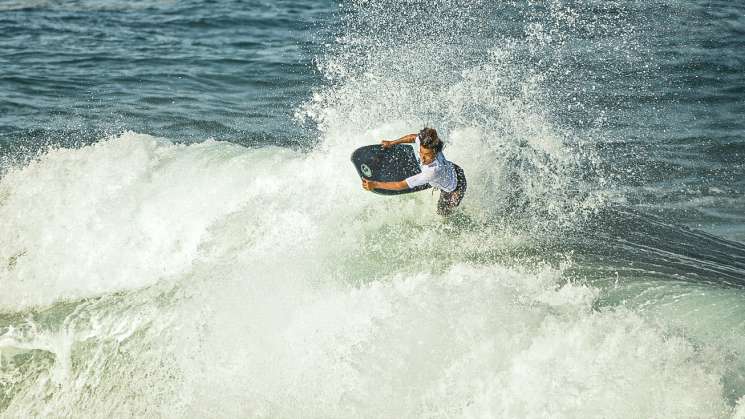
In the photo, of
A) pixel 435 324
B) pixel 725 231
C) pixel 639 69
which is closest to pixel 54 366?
pixel 435 324

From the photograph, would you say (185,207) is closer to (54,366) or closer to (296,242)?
(296,242)

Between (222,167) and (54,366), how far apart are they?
3.71m

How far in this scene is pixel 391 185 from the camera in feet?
26.6

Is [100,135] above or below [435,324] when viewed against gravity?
below

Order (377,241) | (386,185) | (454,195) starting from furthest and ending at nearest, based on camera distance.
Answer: (454,195) → (377,241) → (386,185)

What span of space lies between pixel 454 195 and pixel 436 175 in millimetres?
477

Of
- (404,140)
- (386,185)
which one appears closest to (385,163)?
(404,140)

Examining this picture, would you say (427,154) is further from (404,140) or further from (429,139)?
(404,140)

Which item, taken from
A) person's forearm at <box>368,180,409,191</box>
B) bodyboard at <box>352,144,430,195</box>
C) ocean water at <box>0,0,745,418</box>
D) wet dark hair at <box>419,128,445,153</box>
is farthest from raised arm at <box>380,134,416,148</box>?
ocean water at <box>0,0,745,418</box>

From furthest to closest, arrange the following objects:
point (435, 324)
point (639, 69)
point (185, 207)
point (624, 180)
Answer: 1. point (639, 69)
2. point (624, 180)
3. point (185, 207)
4. point (435, 324)

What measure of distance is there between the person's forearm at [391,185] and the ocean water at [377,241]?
1.97 ft

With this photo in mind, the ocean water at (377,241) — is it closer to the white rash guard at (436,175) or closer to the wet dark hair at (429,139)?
the white rash guard at (436,175)

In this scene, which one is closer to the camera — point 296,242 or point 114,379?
point 114,379

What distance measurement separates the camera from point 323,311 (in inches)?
260
